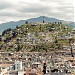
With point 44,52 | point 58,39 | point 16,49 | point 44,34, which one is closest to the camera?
point 44,52

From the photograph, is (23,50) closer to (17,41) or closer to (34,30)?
(17,41)

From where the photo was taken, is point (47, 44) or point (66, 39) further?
point (66, 39)

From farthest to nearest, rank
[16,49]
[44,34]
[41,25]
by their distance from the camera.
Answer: [41,25] → [44,34] → [16,49]

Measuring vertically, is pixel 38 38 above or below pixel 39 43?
below

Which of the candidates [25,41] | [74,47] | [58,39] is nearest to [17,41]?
[25,41]

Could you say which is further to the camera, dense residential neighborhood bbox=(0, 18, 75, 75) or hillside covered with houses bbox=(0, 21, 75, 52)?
hillside covered with houses bbox=(0, 21, 75, 52)

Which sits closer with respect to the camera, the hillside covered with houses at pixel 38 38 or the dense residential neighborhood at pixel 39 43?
the dense residential neighborhood at pixel 39 43

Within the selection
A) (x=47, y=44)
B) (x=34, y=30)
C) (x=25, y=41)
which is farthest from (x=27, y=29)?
(x=47, y=44)

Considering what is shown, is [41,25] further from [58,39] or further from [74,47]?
[74,47]

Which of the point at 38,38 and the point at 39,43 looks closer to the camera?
the point at 39,43
